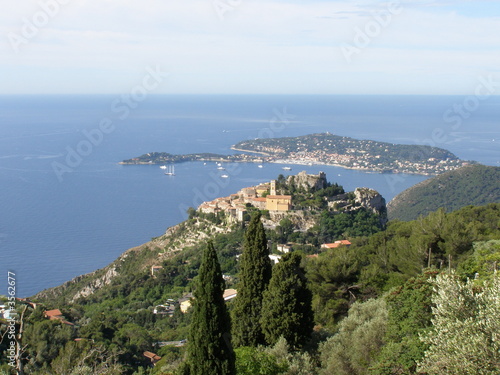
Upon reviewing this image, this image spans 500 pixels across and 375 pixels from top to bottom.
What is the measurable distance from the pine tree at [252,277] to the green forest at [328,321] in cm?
2

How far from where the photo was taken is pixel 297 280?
26.7ft

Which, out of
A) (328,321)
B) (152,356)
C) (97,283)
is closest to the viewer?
(328,321)

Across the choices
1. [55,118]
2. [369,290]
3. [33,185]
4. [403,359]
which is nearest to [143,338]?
[369,290]

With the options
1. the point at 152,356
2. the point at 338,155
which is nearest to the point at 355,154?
the point at 338,155

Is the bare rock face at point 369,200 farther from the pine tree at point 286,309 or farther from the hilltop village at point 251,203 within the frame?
the pine tree at point 286,309

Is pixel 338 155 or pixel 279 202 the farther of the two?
pixel 338 155

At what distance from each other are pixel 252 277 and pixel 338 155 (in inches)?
2374

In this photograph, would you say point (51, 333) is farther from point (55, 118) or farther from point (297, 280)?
point (55, 118)

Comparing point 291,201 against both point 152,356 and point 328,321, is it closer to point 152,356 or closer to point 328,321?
point 152,356

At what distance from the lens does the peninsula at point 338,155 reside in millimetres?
59750

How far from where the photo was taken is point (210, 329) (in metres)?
6.07

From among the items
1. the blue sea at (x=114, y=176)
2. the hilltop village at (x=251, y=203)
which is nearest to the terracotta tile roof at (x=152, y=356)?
the blue sea at (x=114, y=176)

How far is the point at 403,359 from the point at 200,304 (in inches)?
99.8

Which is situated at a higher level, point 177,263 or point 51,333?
point 51,333
